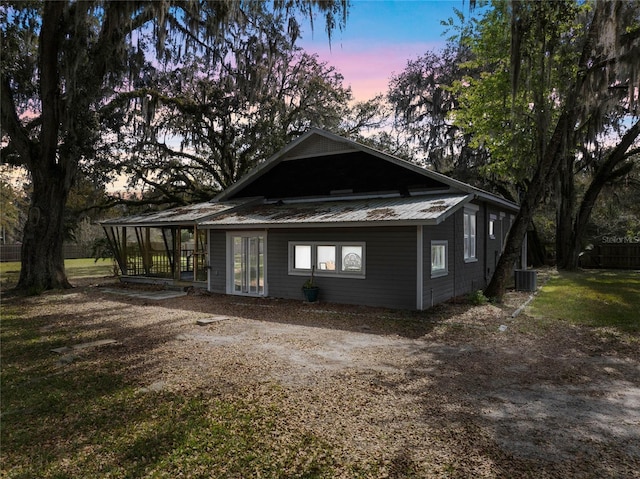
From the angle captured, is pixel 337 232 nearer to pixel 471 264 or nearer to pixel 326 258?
pixel 326 258

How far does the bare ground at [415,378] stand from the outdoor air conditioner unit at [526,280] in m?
4.46

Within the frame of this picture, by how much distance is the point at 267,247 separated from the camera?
13.4 meters

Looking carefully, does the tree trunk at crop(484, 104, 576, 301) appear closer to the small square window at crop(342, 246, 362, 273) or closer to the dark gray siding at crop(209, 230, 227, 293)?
the small square window at crop(342, 246, 362, 273)

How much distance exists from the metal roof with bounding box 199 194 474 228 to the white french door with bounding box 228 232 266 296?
2.41ft

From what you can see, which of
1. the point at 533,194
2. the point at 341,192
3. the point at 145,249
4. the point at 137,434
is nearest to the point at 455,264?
the point at 533,194

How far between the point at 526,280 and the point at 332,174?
782cm

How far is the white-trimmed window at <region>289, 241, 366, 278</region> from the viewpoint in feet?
38.6

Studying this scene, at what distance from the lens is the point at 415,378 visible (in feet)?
19.0

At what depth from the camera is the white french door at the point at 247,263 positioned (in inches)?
540

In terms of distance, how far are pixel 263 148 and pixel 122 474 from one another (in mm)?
19621

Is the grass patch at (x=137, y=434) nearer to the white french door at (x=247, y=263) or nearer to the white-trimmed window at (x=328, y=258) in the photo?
the white-trimmed window at (x=328, y=258)

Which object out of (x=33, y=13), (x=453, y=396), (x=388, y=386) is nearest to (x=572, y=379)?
(x=453, y=396)

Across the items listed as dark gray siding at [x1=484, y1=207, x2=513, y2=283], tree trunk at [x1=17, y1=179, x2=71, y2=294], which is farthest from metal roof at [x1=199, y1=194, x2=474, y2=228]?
tree trunk at [x1=17, y1=179, x2=71, y2=294]

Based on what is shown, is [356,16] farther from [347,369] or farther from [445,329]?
[347,369]
